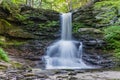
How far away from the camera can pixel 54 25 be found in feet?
59.4

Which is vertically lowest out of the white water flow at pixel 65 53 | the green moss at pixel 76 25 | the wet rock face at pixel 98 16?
the white water flow at pixel 65 53

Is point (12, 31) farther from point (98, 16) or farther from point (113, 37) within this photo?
point (113, 37)

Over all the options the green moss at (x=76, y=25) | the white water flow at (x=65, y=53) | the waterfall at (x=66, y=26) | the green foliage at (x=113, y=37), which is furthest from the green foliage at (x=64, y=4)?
the green foliage at (x=113, y=37)

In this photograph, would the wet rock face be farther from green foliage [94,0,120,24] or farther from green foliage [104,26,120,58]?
green foliage [104,26,120,58]

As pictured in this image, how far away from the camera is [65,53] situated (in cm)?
1559

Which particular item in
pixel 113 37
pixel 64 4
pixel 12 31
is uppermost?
pixel 64 4

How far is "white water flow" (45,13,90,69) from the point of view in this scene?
44.7 feet

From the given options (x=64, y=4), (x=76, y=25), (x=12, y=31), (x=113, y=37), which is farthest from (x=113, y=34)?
(x=64, y=4)

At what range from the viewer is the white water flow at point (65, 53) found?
1362 cm

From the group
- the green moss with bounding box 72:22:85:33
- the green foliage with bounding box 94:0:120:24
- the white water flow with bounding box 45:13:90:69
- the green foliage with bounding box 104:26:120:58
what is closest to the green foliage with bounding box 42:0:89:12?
the green foliage with bounding box 94:0:120:24

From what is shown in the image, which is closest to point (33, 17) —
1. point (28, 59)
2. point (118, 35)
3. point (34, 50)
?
point (34, 50)

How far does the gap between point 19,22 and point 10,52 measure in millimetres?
3582

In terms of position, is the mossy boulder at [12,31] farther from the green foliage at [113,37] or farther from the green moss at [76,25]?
the green foliage at [113,37]

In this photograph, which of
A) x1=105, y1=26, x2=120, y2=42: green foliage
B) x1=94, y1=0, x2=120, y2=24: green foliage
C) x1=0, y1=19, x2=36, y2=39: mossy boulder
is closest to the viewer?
x1=105, y1=26, x2=120, y2=42: green foliage
